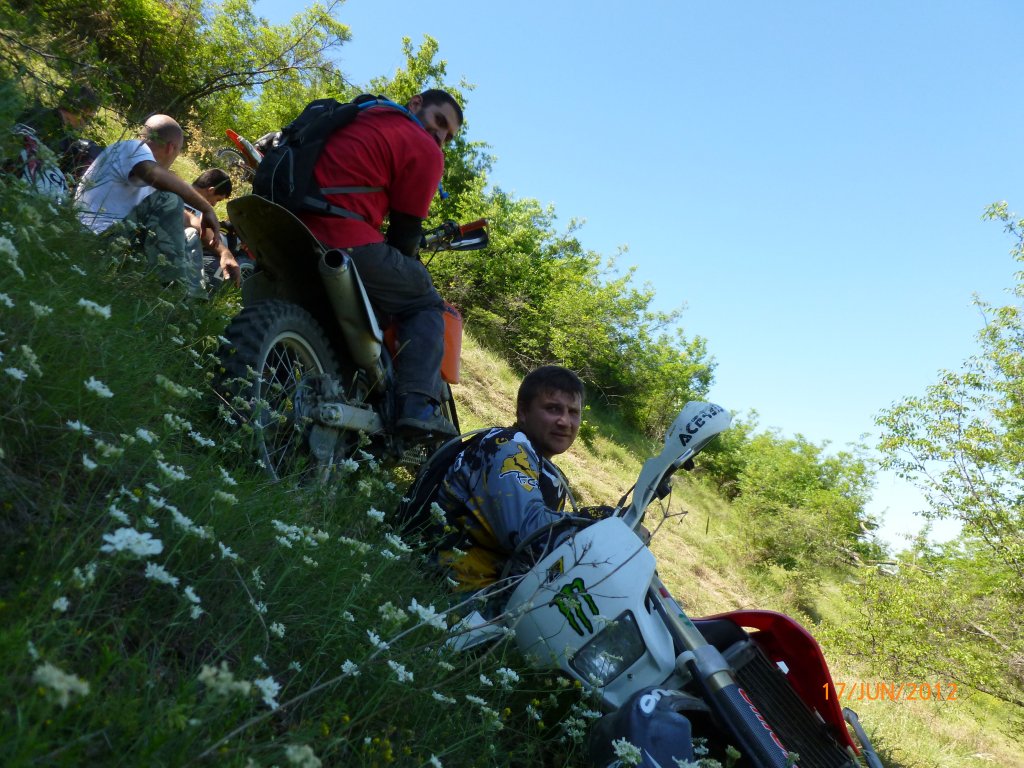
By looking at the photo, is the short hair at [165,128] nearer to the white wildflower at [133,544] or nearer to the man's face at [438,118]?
the man's face at [438,118]

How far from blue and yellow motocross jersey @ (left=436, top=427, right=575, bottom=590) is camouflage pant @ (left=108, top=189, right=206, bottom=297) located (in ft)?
6.06

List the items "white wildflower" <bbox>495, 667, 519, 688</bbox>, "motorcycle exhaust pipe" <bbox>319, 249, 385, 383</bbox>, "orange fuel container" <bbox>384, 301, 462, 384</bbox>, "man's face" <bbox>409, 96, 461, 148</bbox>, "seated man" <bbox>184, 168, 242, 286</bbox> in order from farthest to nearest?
"seated man" <bbox>184, 168, 242, 286</bbox>
"man's face" <bbox>409, 96, 461, 148</bbox>
"orange fuel container" <bbox>384, 301, 462, 384</bbox>
"motorcycle exhaust pipe" <bbox>319, 249, 385, 383</bbox>
"white wildflower" <bbox>495, 667, 519, 688</bbox>

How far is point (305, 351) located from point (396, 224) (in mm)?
897

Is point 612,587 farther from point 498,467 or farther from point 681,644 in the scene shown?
point 498,467

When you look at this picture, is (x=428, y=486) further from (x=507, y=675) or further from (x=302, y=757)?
(x=302, y=757)

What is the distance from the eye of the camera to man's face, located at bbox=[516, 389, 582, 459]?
12.1ft

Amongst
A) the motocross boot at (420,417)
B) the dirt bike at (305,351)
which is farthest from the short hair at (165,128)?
the motocross boot at (420,417)

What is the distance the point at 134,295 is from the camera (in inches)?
127

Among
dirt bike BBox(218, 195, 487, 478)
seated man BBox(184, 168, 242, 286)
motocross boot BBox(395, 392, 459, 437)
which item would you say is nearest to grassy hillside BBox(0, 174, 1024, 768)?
dirt bike BBox(218, 195, 487, 478)

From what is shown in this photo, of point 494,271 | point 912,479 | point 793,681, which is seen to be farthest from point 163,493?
point 494,271

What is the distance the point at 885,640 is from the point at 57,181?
14.9 meters

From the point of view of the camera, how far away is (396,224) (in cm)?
395
